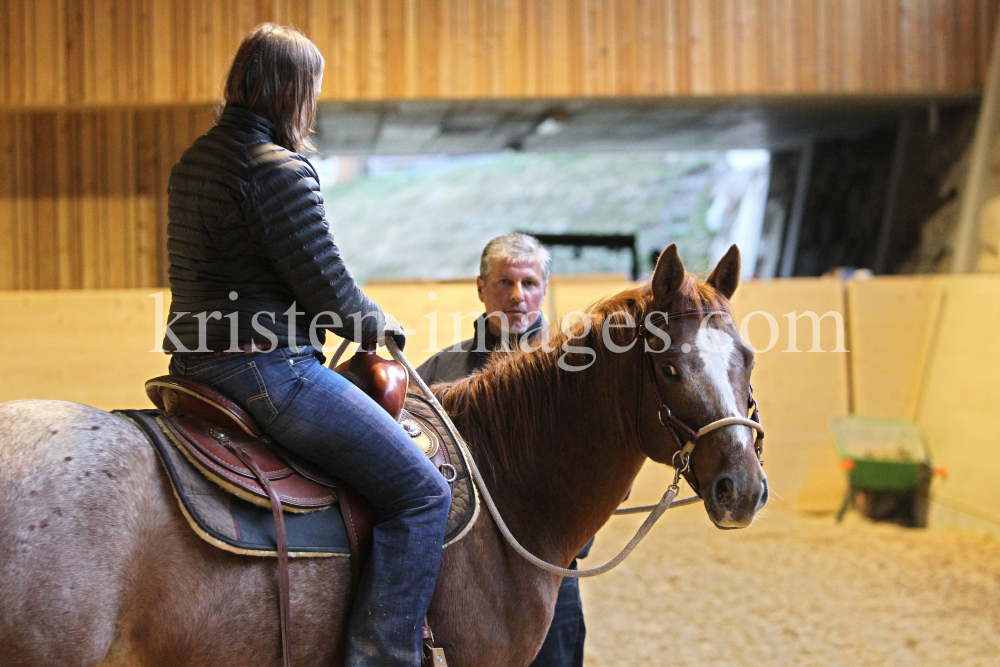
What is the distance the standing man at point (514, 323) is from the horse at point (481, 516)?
1.74 ft

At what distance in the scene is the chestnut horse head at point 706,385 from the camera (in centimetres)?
161

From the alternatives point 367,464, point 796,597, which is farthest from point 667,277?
point 796,597

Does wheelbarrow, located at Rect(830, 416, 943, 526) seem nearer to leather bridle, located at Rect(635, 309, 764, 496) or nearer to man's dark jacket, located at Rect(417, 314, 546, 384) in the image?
man's dark jacket, located at Rect(417, 314, 546, 384)

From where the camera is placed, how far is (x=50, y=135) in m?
6.22

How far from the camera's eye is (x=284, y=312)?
61.8 inches

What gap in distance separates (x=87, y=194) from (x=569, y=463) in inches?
228

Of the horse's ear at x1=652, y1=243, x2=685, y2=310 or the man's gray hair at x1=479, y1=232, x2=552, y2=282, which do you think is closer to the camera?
the horse's ear at x1=652, y1=243, x2=685, y2=310

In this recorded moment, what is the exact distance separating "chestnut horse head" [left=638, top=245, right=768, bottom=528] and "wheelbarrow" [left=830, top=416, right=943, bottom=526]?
15.0 ft

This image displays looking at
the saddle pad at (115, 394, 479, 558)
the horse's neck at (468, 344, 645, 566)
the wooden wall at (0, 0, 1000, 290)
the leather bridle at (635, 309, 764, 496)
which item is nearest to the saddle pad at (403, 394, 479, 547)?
the horse's neck at (468, 344, 645, 566)

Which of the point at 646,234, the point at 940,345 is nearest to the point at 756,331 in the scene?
the point at 940,345

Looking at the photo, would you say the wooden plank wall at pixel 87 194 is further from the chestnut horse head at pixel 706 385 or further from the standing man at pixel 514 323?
the chestnut horse head at pixel 706 385

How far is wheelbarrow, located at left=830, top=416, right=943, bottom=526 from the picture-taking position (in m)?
5.67

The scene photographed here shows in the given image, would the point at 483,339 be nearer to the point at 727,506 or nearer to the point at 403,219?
the point at 727,506

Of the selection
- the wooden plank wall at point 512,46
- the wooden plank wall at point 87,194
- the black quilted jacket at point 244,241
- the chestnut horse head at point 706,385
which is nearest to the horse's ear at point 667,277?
the chestnut horse head at point 706,385
